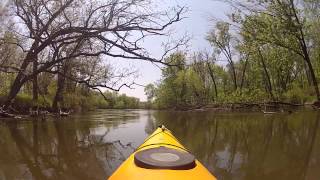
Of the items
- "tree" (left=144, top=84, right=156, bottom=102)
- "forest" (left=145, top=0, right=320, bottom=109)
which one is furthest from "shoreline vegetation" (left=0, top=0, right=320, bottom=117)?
"tree" (left=144, top=84, right=156, bottom=102)

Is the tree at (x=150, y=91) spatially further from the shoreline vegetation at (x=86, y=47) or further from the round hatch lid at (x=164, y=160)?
the round hatch lid at (x=164, y=160)

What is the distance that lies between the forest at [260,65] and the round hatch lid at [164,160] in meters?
10.5

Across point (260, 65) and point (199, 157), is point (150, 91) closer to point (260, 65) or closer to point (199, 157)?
point (260, 65)

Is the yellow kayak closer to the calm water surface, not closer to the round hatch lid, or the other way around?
the round hatch lid

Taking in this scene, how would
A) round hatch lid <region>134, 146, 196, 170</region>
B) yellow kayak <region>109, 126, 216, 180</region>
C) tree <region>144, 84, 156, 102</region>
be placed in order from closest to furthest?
yellow kayak <region>109, 126, 216, 180</region>, round hatch lid <region>134, 146, 196, 170</region>, tree <region>144, 84, 156, 102</region>

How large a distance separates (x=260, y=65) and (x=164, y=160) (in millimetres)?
43584

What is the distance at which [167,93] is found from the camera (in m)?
64.1

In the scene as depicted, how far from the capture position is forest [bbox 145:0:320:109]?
1861 cm

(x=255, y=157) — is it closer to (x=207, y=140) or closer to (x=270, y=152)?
(x=270, y=152)

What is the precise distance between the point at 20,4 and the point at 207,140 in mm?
9407

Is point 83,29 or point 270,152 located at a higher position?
point 83,29

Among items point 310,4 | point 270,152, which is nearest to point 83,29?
point 270,152

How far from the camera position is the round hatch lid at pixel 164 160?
3.11 m

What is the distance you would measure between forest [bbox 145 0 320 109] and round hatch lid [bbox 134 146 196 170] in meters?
10.5
